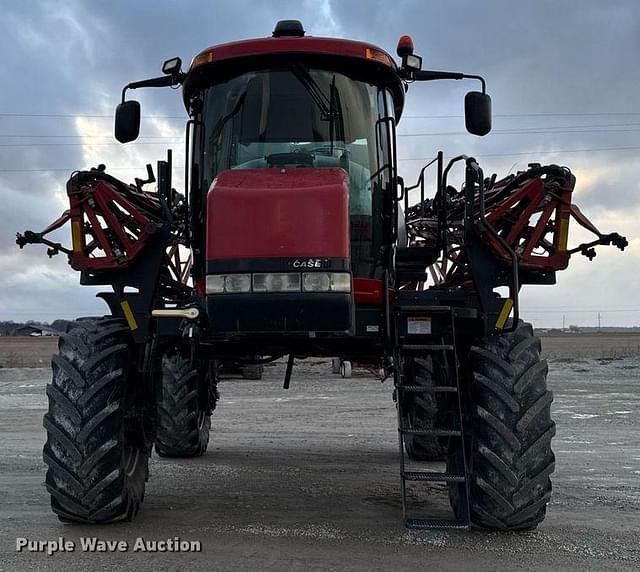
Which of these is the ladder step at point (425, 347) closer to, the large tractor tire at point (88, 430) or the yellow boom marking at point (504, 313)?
the yellow boom marking at point (504, 313)

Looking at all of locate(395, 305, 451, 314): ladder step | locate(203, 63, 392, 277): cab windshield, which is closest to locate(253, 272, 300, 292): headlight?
locate(203, 63, 392, 277): cab windshield

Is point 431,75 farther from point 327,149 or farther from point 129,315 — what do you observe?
point 129,315

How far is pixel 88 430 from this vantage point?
521 cm

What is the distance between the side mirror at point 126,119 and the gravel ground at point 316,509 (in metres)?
3.06

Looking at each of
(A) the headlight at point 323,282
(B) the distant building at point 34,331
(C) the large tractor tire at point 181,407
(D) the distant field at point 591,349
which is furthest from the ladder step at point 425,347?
(B) the distant building at point 34,331

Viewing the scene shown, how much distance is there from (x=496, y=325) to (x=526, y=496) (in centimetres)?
125

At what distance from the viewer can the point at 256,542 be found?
16.7 ft

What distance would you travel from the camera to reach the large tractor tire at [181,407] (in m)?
8.97

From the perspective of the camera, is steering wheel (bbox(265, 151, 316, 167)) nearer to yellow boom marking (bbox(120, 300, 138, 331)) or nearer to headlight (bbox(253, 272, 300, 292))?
headlight (bbox(253, 272, 300, 292))

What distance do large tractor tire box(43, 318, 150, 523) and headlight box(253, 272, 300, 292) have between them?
4.66 ft

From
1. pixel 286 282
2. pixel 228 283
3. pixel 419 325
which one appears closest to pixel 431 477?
pixel 419 325

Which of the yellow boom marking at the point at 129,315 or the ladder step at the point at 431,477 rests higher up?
the yellow boom marking at the point at 129,315

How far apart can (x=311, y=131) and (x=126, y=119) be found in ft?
5.08

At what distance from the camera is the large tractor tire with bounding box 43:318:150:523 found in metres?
5.22
